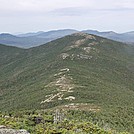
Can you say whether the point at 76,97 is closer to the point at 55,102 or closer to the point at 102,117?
the point at 55,102

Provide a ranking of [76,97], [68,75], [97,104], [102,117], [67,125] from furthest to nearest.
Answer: [68,75] < [76,97] < [97,104] < [102,117] < [67,125]

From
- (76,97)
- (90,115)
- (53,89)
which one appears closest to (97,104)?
(76,97)

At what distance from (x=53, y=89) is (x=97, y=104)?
26809mm

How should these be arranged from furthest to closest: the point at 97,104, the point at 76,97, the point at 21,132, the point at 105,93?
the point at 105,93, the point at 76,97, the point at 97,104, the point at 21,132

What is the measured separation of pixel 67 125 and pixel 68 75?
92561 mm

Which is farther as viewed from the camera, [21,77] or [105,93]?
[21,77]

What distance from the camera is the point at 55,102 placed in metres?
101

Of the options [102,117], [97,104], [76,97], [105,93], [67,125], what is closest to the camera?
[67,125]

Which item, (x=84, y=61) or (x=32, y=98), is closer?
(x=32, y=98)

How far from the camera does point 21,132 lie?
38.3m

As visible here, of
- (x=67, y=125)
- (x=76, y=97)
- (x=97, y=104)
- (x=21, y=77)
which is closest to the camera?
(x=67, y=125)

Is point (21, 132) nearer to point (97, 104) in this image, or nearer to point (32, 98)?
point (97, 104)

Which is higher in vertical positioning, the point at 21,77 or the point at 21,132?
the point at 21,132

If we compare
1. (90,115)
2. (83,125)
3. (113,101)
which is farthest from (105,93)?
(83,125)
